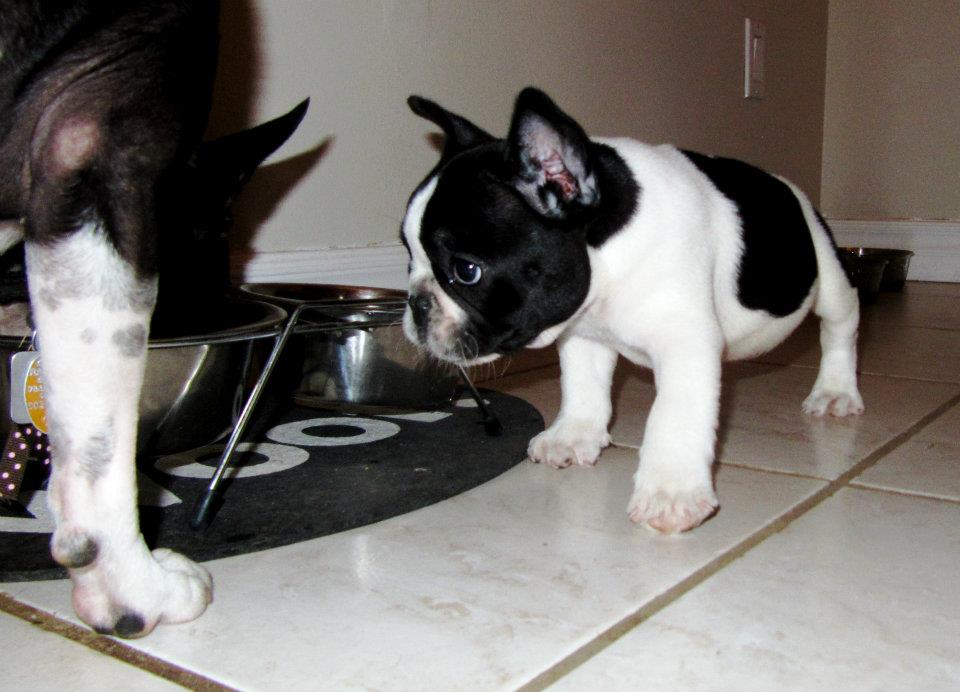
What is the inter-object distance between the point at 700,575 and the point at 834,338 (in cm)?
99

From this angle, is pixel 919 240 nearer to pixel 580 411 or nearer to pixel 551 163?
pixel 580 411

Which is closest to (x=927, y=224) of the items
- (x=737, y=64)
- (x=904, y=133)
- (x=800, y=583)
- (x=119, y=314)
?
(x=904, y=133)

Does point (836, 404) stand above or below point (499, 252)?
below

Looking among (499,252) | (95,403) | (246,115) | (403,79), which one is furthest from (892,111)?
(95,403)

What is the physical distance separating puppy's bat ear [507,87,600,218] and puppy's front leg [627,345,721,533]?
261 millimetres

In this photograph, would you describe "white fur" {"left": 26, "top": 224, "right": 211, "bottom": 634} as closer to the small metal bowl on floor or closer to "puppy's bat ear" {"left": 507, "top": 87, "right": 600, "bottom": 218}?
"puppy's bat ear" {"left": 507, "top": 87, "right": 600, "bottom": 218}

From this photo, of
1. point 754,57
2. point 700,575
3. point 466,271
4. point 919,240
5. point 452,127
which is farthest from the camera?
point 919,240

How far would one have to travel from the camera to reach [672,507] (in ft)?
4.33

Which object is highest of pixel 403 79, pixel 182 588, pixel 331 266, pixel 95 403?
pixel 403 79

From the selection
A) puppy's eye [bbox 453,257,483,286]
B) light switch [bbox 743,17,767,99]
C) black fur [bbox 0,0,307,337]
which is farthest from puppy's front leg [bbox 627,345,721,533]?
light switch [bbox 743,17,767,99]

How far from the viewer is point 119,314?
3.08 feet

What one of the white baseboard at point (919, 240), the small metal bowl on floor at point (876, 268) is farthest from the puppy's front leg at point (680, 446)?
the white baseboard at point (919, 240)

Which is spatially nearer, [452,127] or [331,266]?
[452,127]

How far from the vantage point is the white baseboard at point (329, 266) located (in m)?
2.26
